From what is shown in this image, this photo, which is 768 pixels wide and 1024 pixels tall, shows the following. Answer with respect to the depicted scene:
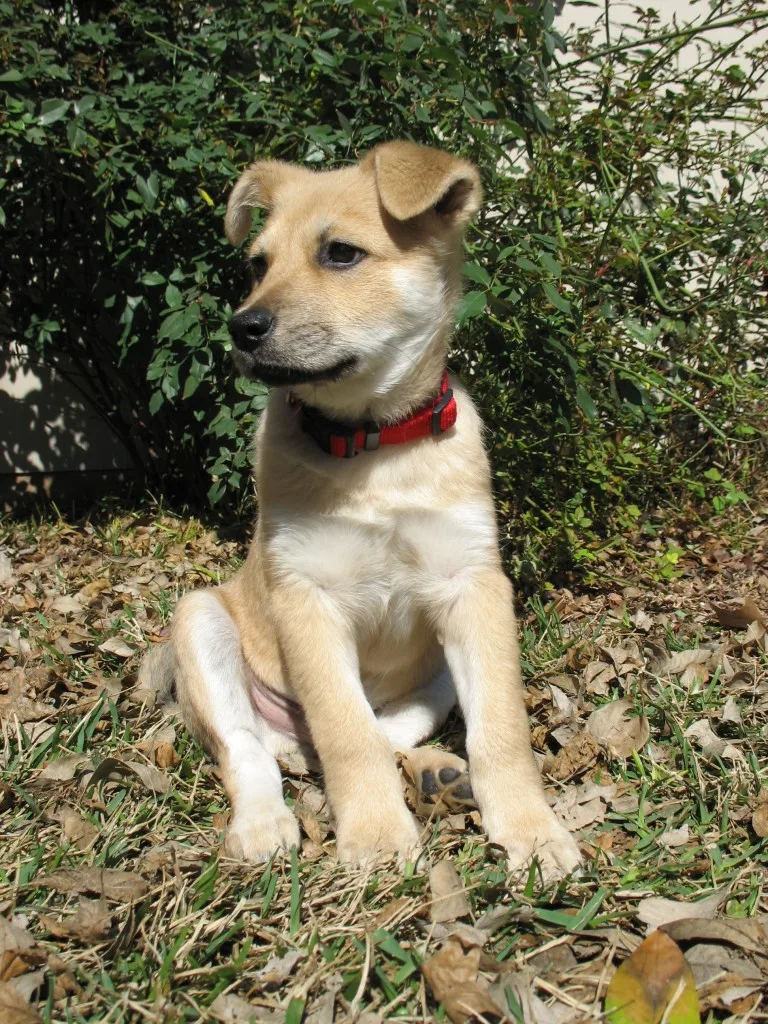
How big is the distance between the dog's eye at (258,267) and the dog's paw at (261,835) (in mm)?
1830

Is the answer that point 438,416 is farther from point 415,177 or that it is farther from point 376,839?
point 376,839

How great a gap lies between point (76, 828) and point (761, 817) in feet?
6.14

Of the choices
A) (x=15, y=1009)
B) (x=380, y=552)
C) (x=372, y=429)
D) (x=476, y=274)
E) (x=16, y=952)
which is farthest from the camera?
(x=476, y=274)

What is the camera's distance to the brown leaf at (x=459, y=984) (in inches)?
69.4

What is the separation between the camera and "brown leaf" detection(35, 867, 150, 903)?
2.11 metres

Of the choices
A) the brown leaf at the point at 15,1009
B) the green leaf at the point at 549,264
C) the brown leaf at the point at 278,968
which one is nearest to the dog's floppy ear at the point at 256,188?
the green leaf at the point at 549,264

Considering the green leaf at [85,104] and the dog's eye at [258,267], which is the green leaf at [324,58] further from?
the dog's eye at [258,267]

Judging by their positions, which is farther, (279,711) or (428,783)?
(279,711)

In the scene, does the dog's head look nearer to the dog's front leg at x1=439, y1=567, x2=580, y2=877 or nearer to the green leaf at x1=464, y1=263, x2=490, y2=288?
the green leaf at x1=464, y1=263, x2=490, y2=288

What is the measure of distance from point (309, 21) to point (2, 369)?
3150mm

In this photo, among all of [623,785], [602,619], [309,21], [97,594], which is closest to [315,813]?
[623,785]

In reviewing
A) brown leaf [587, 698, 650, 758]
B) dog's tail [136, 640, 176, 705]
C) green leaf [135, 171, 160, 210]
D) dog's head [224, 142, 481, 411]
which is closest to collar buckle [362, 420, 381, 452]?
dog's head [224, 142, 481, 411]

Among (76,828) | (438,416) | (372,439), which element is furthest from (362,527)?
(76,828)

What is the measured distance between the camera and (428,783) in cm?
281
